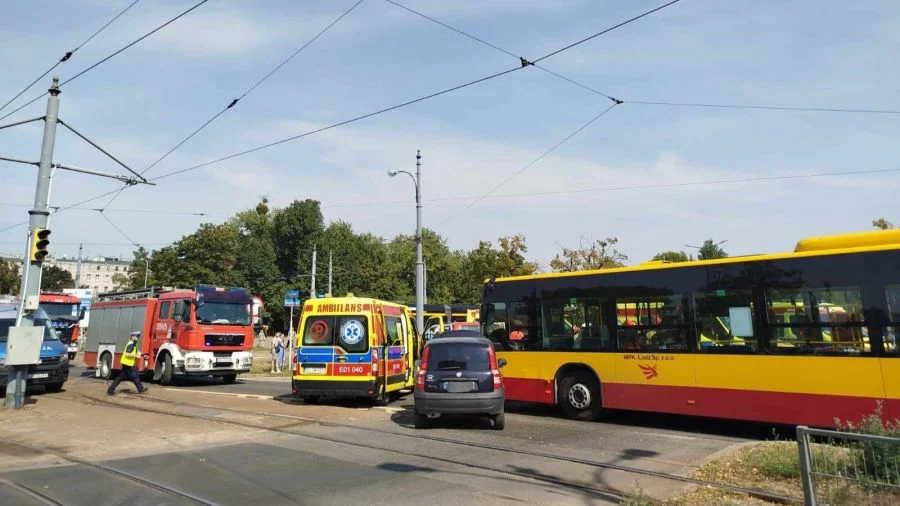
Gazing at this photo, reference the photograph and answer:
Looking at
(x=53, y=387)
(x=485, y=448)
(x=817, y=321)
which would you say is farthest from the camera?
(x=53, y=387)

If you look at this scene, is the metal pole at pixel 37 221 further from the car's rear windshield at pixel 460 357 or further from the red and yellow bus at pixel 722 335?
the red and yellow bus at pixel 722 335

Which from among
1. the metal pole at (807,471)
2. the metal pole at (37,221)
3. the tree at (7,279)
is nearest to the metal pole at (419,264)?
the metal pole at (37,221)

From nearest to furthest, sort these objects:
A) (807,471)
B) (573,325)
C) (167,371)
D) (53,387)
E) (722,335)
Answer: (807,471) < (722,335) < (573,325) < (53,387) < (167,371)

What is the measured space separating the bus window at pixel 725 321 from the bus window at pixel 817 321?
13.6 inches

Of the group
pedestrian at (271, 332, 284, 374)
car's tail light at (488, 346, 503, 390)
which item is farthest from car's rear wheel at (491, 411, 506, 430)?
pedestrian at (271, 332, 284, 374)

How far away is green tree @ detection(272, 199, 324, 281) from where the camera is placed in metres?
65.1

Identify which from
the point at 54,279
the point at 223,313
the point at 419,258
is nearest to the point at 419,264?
the point at 419,258

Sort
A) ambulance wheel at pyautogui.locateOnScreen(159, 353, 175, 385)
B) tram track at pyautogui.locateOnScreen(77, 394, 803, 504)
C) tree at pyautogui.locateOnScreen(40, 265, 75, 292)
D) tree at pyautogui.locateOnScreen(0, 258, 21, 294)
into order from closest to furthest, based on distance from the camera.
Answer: tram track at pyautogui.locateOnScreen(77, 394, 803, 504)
ambulance wheel at pyautogui.locateOnScreen(159, 353, 175, 385)
tree at pyautogui.locateOnScreen(0, 258, 21, 294)
tree at pyautogui.locateOnScreen(40, 265, 75, 292)

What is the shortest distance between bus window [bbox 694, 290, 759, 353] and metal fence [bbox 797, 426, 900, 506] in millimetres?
5627

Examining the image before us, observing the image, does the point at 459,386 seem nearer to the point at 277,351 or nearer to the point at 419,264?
the point at 419,264

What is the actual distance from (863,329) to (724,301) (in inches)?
83.4

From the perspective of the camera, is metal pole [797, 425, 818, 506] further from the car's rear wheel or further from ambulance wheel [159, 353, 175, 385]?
ambulance wheel [159, 353, 175, 385]

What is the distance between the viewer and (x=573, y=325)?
12406 millimetres

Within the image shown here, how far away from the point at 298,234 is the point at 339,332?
54.3m
